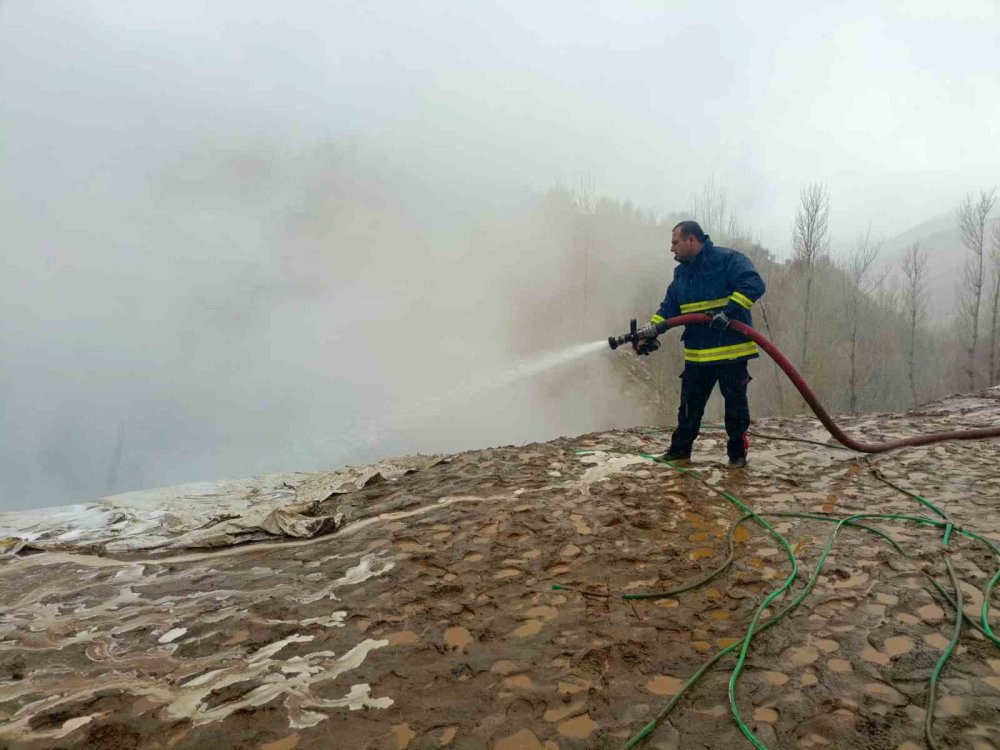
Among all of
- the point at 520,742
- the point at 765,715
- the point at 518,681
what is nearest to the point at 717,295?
the point at 765,715

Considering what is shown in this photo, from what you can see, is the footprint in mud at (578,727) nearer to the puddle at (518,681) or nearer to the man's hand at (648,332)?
the puddle at (518,681)

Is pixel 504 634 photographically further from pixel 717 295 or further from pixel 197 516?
pixel 197 516

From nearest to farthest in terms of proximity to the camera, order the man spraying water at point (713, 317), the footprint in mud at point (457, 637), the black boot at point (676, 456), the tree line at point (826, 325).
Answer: the footprint in mud at point (457, 637) < the man spraying water at point (713, 317) < the black boot at point (676, 456) < the tree line at point (826, 325)

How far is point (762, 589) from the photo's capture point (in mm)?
2631

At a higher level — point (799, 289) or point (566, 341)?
point (799, 289)

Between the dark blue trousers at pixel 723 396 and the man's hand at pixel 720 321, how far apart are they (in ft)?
1.21

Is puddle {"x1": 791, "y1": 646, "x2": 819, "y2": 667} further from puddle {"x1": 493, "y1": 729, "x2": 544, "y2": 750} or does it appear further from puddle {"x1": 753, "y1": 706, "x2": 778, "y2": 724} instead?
puddle {"x1": 493, "y1": 729, "x2": 544, "y2": 750}

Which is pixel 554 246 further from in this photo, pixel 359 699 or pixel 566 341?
pixel 359 699

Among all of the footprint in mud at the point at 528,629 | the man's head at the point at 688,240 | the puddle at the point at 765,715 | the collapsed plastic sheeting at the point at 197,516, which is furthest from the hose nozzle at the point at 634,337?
the puddle at the point at 765,715

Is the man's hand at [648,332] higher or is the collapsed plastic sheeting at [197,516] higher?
the man's hand at [648,332]

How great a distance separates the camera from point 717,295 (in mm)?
4332

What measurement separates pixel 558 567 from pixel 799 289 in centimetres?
1941

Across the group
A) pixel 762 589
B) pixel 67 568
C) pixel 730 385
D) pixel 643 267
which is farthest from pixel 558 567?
pixel 643 267

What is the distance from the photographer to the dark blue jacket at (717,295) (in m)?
4.17
